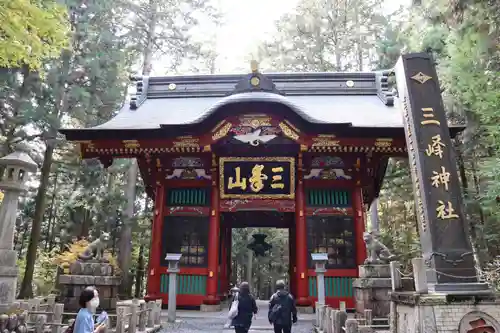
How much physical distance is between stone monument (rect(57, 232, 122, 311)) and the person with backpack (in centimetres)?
464

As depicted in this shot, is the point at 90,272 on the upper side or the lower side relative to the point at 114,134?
lower

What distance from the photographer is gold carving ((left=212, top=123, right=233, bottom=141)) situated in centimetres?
1097

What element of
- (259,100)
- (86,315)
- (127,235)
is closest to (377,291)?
(259,100)

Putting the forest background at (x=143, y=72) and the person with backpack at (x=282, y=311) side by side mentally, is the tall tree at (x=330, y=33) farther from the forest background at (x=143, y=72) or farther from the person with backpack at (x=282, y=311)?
the person with backpack at (x=282, y=311)

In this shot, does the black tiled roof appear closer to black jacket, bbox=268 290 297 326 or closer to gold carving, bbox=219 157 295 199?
gold carving, bbox=219 157 295 199

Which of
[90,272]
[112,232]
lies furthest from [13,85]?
[90,272]

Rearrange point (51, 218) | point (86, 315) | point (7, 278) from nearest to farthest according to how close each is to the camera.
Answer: point (86, 315) < point (7, 278) < point (51, 218)

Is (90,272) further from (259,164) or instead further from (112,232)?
(112,232)

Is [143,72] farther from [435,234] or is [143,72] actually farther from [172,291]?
[435,234]

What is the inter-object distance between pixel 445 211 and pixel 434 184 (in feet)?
1.39

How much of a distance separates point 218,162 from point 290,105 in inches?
111

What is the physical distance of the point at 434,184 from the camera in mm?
5742

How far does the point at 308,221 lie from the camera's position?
11.5 m

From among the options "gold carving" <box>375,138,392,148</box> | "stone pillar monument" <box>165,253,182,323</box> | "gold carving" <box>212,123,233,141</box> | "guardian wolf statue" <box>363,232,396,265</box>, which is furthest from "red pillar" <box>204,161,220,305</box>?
"gold carving" <box>375,138,392,148</box>
